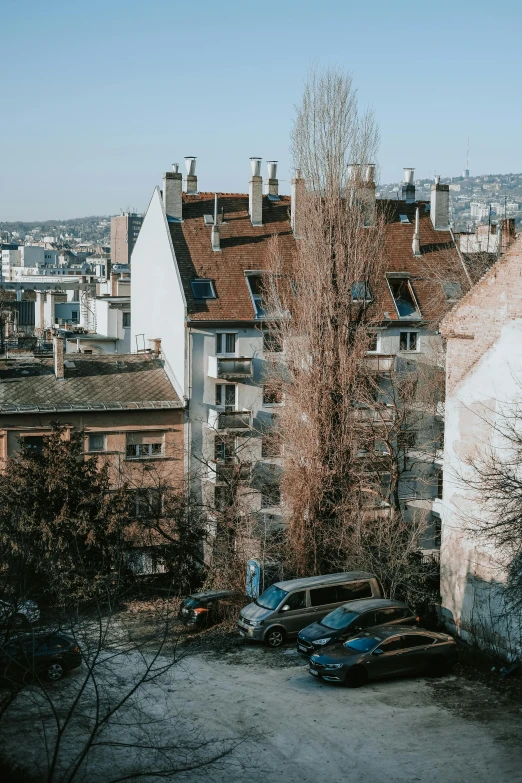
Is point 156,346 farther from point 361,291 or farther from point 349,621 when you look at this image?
point 349,621

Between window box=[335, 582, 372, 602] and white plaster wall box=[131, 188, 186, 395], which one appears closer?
window box=[335, 582, 372, 602]

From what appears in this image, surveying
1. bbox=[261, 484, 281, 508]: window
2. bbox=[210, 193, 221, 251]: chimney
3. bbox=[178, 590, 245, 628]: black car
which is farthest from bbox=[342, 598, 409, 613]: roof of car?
bbox=[210, 193, 221, 251]: chimney

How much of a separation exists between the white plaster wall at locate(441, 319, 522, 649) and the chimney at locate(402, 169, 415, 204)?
871 inches

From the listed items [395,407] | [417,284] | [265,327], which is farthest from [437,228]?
[395,407]

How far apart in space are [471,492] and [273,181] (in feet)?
77.8

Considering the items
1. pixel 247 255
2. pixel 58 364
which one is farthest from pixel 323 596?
pixel 247 255

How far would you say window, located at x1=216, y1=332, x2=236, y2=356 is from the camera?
38.9 m

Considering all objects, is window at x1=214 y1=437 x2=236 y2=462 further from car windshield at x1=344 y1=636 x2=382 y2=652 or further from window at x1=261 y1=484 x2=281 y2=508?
car windshield at x1=344 y1=636 x2=382 y2=652

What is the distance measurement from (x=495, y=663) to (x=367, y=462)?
37.7 feet

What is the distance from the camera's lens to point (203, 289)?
3928 cm

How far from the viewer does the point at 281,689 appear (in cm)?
2114

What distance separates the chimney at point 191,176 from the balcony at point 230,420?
10776 mm

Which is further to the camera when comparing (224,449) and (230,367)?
(230,367)

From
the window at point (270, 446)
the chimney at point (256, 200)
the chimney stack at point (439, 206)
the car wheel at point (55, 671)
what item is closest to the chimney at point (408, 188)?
the chimney stack at point (439, 206)
